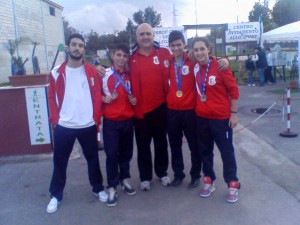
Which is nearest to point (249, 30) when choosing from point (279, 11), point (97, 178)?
point (97, 178)

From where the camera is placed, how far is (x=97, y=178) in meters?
4.85

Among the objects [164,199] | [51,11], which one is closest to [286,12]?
[51,11]

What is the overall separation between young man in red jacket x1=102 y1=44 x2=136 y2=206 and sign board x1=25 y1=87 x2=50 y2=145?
231 centimetres

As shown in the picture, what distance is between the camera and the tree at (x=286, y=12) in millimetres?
55000

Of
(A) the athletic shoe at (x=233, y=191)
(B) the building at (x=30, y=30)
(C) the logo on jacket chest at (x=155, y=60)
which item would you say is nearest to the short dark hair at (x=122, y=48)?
(C) the logo on jacket chest at (x=155, y=60)

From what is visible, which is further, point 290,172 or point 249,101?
point 249,101

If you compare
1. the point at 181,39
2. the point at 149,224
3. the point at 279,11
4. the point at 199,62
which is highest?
the point at 279,11

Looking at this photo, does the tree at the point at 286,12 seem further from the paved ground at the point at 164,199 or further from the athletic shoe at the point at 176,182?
the athletic shoe at the point at 176,182

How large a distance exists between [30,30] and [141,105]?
109 feet

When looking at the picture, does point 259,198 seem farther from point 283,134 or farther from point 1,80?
point 1,80

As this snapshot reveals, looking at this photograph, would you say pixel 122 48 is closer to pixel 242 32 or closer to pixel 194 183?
pixel 194 183

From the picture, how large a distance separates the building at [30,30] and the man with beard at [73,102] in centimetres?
2148

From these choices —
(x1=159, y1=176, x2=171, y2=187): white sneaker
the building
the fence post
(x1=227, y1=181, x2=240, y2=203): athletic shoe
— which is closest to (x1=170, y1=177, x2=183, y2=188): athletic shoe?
(x1=159, y1=176, x2=171, y2=187): white sneaker

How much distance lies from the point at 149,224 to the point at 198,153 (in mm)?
1276
